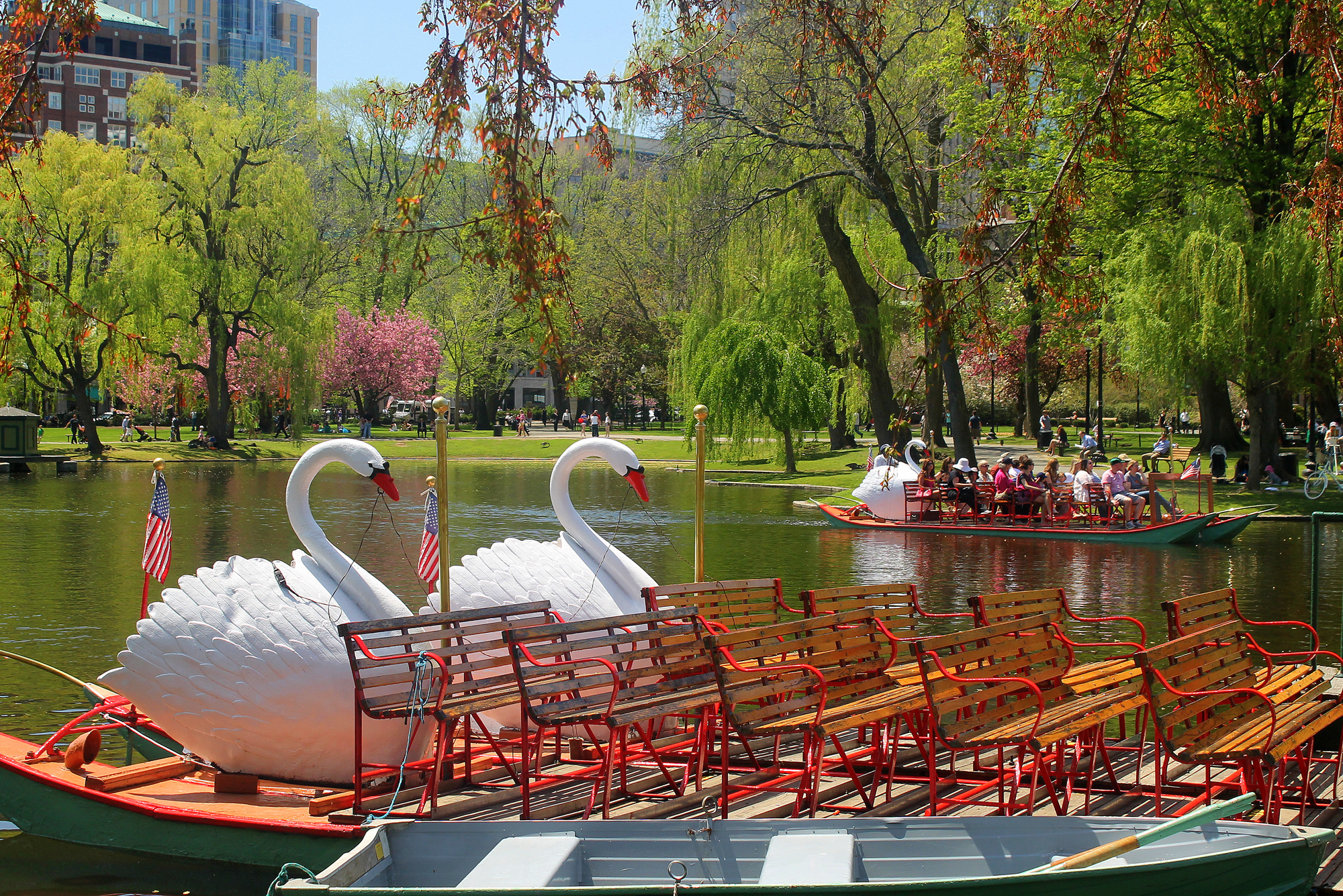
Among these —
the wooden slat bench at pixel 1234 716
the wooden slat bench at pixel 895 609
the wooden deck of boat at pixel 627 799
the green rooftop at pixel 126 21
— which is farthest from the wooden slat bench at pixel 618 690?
the green rooftop at pixel 126 21

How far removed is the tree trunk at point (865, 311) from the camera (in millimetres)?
34656

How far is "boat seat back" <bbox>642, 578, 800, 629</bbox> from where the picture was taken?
905 cm

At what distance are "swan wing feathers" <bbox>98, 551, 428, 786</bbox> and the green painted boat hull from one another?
64cm

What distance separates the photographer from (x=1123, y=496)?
24.6 metres

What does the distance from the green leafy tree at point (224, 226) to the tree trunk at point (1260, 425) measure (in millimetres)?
34739

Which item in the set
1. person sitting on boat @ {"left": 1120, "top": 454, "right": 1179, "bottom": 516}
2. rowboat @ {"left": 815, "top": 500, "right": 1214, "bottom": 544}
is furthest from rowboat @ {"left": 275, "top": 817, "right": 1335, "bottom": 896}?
person sitting on boat @ {"left": 1120, "top": 454, "right": 1179, "bottom": 516}

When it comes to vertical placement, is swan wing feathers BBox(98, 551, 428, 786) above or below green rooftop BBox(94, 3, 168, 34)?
below

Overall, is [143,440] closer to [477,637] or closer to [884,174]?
[884,174]

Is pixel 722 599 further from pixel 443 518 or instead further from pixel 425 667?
pixel 425 667

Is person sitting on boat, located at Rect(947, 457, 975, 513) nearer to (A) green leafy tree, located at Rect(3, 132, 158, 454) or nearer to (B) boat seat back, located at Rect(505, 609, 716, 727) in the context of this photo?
(B) boat seat back, located at Rect(505, 609, 716, 727)

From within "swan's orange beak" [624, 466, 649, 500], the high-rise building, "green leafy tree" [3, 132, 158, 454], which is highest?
the high-rise building

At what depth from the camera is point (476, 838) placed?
5.68 m

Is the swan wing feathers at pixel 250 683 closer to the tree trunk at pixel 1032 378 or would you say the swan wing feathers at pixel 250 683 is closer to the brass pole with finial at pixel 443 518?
the brass pole with finial at pixel 443 518

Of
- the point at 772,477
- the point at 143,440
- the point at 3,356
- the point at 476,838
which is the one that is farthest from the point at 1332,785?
the point at 143,440
